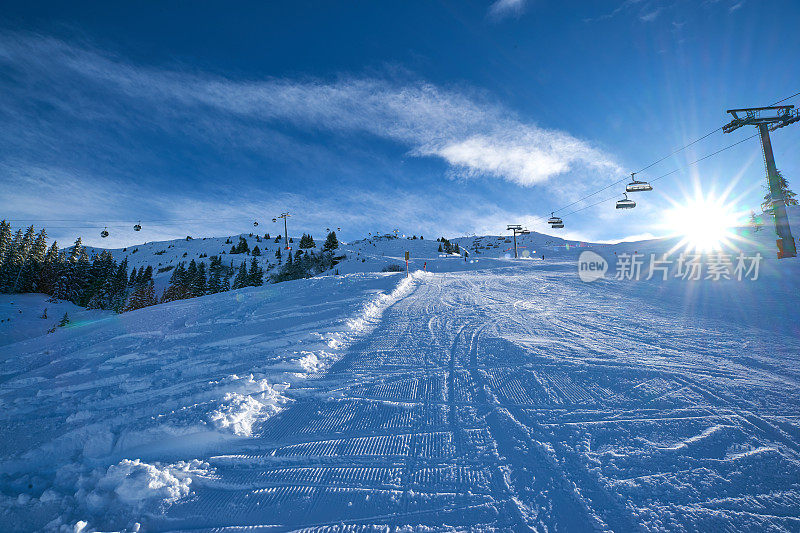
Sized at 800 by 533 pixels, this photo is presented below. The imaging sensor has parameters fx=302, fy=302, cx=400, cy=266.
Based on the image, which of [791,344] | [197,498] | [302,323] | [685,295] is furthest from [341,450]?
[685,295]

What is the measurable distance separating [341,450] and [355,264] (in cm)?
3850

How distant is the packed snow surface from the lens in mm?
2447

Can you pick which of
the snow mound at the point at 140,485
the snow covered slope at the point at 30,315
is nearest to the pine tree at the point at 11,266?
the snow covered slope at the point at 30,315

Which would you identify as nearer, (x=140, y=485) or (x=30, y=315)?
(x=140, y=485)

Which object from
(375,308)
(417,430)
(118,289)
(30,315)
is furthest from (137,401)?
(118,289)

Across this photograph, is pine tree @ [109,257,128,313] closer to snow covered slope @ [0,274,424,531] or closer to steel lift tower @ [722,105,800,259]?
snow covered slope @ [0,274,424,531]

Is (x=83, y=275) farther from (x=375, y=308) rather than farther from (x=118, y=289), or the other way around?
(x=375, y=308)

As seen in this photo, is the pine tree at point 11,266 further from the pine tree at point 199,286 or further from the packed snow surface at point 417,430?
the packed snow surface at point 417,430

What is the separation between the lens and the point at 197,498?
2.68 metres

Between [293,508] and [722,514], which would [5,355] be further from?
[722,514]

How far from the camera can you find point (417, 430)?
3.54m

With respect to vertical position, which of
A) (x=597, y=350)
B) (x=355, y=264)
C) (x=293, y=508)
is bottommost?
(x=293, y=508)

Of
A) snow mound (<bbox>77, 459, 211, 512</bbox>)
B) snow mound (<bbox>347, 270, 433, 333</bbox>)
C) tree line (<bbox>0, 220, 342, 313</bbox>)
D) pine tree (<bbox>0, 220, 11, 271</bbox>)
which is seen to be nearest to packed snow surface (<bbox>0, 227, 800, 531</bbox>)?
snow mound (<bbox>77, 459, 211, 512</bbox>)

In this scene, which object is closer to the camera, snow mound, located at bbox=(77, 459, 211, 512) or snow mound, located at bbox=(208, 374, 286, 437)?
snow mound, located at bbox=(77, 459, 211, 512)
